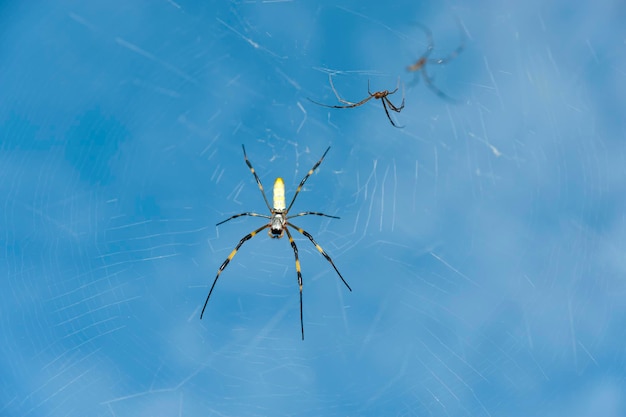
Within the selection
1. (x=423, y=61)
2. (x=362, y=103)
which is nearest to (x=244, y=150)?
(x=362, y=103)

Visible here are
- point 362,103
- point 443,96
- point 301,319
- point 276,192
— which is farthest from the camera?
point 276,192

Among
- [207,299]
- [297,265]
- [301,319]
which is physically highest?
[297,265]

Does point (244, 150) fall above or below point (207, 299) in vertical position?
above

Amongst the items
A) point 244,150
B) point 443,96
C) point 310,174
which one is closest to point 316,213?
point 310,174

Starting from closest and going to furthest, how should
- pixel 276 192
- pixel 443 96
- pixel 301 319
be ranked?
pixel 443 96
pixel 301 319
pixel 276 192

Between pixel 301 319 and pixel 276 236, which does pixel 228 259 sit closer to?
pixel 276 236

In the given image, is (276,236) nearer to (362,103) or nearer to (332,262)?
(332,262)

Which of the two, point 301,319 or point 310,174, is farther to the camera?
point 310,174
